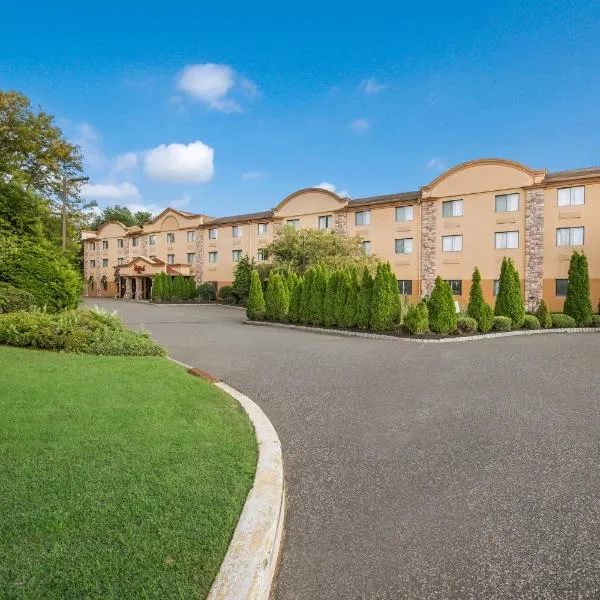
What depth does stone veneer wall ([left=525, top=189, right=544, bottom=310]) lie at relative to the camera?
25.5 m

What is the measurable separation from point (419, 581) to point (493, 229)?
28.4m

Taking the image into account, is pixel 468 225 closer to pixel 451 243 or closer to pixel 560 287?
pixel 451 243

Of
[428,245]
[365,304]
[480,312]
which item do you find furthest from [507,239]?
[365,304]

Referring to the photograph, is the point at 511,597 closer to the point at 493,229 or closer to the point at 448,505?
the point at 448,505

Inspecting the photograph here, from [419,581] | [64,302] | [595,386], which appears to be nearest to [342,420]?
[419,581]

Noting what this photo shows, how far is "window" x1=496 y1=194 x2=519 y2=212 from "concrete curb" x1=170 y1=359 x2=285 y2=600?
1092 inches

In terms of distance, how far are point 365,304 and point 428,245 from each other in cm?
1521

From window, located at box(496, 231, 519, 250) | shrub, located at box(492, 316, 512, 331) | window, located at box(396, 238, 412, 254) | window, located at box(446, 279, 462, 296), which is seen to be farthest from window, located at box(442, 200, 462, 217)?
shrub, located at box(492, 316, 512, 331)

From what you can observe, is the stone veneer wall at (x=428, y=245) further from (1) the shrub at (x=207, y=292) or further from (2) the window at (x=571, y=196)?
(1) the shrub at (x=207, y=292)

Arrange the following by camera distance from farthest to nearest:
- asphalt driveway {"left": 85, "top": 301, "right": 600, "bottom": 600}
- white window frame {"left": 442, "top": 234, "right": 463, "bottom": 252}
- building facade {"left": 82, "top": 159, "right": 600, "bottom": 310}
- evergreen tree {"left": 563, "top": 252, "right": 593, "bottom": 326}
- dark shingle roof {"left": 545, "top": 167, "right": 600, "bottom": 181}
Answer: white window frame {"left": 442, "top": 234, "right": 463, "bottom": 252} → building facade {"left": 82, "top": 159, "right": 600, "bottom": 310} → dark shingle roof {"left": 545, "top": 167, "right": 600, "bottom": 181} → evergreen tree {"left": 563, "top": 252, "right": 593, "bottom": 326} → asphalt driveway {"left": 85, "top": 301, "right": 600, "bottom": 600}

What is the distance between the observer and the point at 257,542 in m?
2.70

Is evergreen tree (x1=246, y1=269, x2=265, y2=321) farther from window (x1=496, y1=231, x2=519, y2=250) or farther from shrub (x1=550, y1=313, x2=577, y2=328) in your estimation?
window (x1=496, y1=231, x2=519, y2=250)

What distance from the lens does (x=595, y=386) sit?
24.6 ft

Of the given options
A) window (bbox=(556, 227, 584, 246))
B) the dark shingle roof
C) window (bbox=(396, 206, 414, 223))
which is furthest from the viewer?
window (bbox=(396, 206, 414, 223))
